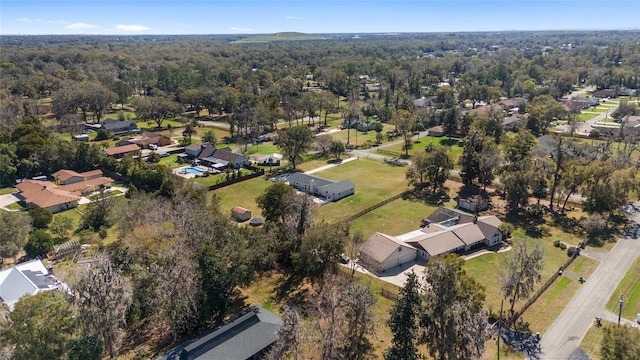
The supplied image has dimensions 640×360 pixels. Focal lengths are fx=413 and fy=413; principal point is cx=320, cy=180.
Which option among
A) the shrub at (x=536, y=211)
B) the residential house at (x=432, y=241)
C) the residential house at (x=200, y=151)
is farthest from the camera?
the residential house at (x=200, y=151)

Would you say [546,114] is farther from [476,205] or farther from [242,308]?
[242,308]

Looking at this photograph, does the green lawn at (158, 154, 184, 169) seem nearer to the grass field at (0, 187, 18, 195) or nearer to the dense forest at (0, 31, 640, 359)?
the dense forest at (0, 31, 640, 359)

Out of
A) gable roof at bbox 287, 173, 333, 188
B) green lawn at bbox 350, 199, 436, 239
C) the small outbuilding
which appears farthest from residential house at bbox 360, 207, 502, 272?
gable roof at bbox 287, 173, 333, 188

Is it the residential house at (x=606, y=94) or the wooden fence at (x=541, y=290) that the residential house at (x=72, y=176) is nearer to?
the wooden fence at (x=541, y=290)

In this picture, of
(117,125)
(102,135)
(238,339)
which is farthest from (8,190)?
(238,339)

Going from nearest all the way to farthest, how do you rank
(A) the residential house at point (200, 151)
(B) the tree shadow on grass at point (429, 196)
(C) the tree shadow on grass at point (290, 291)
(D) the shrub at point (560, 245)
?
(C) the tree shadow on grass at point (290, 291)
(D) the shrub at point (560, 245)
(B) the tree shadow on grass at point (429, 196)
(A) the residential house at point (200, 151)

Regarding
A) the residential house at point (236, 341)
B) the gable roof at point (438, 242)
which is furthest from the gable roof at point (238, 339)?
the gable roof at point (438, 242)
